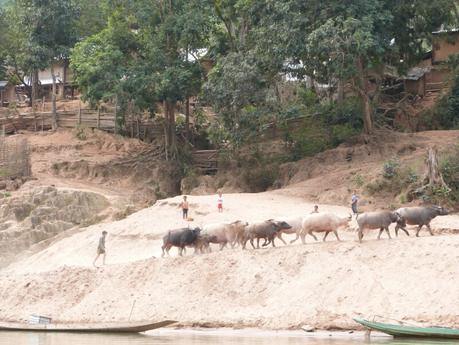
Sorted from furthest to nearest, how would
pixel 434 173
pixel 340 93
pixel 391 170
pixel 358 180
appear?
pixel 340 93, pixel 358 180, pixel 391 170, pixel 434 173

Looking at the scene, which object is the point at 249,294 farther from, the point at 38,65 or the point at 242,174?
the point at 38,65

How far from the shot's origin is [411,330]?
24.1 metres

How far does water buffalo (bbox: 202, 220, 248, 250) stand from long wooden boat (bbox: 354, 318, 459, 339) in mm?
6817

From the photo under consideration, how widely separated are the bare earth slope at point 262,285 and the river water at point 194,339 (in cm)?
62

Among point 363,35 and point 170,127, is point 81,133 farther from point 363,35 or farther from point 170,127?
point 363,35

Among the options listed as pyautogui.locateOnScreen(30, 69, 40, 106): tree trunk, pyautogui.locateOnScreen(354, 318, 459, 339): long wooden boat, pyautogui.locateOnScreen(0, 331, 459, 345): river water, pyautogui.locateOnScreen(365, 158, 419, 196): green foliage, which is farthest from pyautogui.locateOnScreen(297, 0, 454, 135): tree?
pyautogui.locateOnScreen(30, 69, 40, 106): tree trunk

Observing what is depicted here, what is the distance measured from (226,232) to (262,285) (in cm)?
304

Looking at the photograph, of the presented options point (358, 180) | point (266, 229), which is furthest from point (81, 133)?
point (266, 229)

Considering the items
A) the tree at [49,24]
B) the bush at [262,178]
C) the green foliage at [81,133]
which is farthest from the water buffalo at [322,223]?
the tree at [49,24]

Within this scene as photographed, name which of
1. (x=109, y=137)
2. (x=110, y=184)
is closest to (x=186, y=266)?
(x=110, y=184)

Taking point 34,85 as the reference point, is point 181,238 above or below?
below

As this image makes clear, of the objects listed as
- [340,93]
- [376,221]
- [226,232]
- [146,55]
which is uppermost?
[146,55]

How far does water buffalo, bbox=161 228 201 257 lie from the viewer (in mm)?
31203

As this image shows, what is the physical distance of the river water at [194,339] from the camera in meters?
24.9
